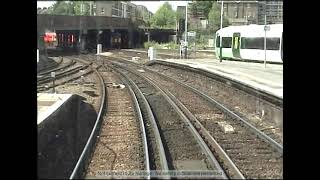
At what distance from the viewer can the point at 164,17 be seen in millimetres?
4926

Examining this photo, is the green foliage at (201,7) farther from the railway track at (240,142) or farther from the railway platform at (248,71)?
the railway track at (240,142)

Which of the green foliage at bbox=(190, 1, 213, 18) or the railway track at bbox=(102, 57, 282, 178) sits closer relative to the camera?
the railway track at bbox=(102, 57, 282, 178)

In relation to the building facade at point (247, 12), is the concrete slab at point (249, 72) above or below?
below

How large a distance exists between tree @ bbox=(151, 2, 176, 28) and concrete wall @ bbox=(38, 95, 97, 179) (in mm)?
1360

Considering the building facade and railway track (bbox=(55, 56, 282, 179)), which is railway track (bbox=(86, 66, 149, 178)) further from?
the building facade

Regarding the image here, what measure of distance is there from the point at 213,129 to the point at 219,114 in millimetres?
479

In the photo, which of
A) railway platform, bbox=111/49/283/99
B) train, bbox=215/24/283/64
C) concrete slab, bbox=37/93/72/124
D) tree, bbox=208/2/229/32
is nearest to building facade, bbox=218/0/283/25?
tree, bbox=208/2/229/32

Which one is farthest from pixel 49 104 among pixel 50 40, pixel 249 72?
pixel 249 72

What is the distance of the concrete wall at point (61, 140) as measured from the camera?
4.00 metres

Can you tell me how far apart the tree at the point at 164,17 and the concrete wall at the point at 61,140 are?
1.36m

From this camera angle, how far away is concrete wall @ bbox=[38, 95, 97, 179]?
4000mm

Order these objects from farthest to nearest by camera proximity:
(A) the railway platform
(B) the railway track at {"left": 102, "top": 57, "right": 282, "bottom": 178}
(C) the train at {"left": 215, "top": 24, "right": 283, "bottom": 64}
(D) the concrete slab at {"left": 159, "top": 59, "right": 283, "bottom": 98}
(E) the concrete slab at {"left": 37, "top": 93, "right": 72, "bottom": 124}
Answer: (C) the train at {"left": 215, "top": 24, "right": 283, "bottom": 64}
(D) the concrete slab at {"left": 159, "top": 59, "right": 283, "bottom": 98}
(A) the railway platform
(E) the concrete slab at {"left": 37, "top": 93, "right": 72, "bottom": 124}
(B) the railway track at {"left": 102, "top": 57, "right": 282, "bottom": 178}

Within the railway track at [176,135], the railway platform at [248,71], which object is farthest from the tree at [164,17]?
the railway track at [176,135]
